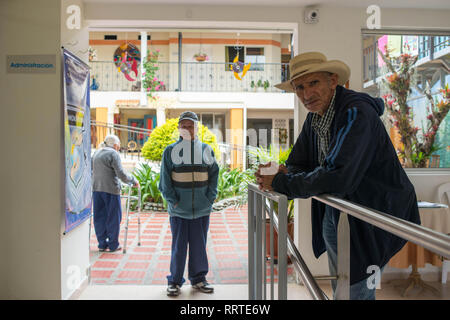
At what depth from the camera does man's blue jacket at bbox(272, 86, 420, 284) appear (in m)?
1.34

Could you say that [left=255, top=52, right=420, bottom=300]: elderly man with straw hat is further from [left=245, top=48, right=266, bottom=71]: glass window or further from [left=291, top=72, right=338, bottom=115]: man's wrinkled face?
[left=245, top=48, right=266, bottom=71]: glass window

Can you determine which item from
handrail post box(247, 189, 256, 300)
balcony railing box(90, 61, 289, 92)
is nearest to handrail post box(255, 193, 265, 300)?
handrail post box(247, 189, 256, 300)

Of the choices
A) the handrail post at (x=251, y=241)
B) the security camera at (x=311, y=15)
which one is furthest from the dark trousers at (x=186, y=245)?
the security camera at (x=311, y=15)

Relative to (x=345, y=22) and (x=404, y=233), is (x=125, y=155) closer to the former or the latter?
(x=345, y=22)

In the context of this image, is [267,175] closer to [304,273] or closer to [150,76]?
[304,273]

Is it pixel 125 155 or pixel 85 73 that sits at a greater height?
pixel 85 73

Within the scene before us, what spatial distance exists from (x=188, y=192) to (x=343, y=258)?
6.63 feet

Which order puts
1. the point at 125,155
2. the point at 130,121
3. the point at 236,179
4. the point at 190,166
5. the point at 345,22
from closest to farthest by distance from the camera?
the point at 190,166 → the point at 345,22 → the point at 236,179 → the point at 125,155 → the point at 130,121

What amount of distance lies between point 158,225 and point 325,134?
467 centimetres

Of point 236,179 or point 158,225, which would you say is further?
point 236,179

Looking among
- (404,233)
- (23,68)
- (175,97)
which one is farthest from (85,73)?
(175,97)

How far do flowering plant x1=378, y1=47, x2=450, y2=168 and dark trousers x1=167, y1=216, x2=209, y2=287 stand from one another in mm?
2284


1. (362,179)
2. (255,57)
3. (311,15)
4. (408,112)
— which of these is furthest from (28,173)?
(255,57)

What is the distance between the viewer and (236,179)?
7043mm
